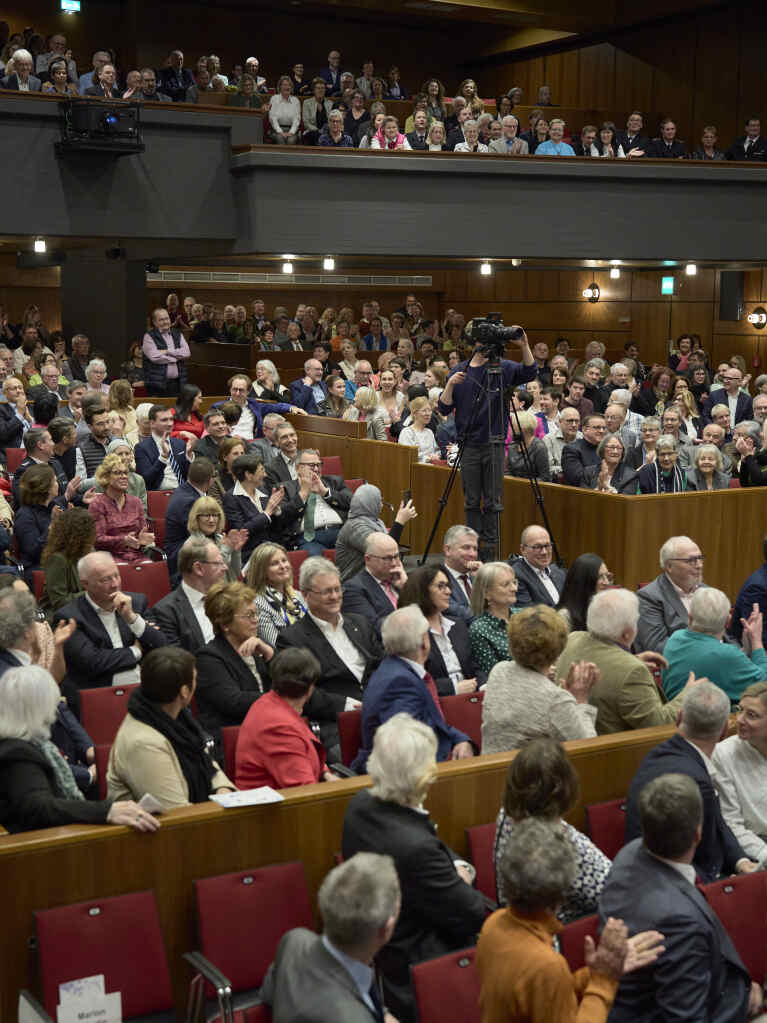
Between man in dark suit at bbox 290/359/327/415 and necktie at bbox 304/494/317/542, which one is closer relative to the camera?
necktie at bbox 304/494/317/542

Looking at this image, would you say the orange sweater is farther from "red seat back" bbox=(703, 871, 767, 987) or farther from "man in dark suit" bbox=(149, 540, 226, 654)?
"man in dark suit" bbox=(149, 540, 226, 654)

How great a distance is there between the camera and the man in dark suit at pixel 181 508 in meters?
6.12

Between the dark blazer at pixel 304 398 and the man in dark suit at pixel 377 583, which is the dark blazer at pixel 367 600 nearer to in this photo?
the man in dark suit at pixel 377 583

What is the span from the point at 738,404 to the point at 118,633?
→ 270 inches

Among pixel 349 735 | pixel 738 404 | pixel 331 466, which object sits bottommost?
pixel 349 735

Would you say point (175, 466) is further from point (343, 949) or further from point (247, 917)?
point (343, 949)

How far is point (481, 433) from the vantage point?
23.5 ft

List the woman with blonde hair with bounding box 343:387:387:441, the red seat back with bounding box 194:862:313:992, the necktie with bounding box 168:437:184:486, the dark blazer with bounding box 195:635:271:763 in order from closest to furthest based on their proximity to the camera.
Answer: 1. the red seat back with bounding box 194:862:313:992
2. the dark blazer with bounding box 195:635:271:763
3. the necktie with bounding box 168:437:184:486
4. the woman with blonde hair with bounding box 343:387:387:441

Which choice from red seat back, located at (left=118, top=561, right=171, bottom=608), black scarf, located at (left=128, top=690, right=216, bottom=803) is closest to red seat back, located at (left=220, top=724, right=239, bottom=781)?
black scarf, located at (left=128, top=690, right=216, bottom=803)

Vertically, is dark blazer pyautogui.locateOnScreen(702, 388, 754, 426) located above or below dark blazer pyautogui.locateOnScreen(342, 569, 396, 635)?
above

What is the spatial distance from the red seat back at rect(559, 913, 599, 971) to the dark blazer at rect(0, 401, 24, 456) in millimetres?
6051

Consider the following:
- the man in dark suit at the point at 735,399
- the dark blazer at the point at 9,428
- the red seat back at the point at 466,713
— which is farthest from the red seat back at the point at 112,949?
the man in dark suit at the point at 735,399

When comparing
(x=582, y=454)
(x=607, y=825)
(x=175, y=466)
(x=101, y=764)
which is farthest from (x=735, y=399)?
(x=101, y=764)

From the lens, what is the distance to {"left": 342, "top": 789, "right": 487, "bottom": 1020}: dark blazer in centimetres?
282
